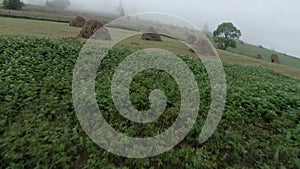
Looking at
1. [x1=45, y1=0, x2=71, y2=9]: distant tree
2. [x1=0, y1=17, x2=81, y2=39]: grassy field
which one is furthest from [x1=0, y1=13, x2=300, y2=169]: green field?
[x1=45, y1=0, x2=71, y2=9]: distant tree

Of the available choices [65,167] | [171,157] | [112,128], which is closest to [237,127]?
[171,157]

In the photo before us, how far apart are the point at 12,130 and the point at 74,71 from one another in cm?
237

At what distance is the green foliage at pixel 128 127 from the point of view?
2820 mm

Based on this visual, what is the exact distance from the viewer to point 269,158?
3.01 metres

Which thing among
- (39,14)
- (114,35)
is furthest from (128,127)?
(39,14)

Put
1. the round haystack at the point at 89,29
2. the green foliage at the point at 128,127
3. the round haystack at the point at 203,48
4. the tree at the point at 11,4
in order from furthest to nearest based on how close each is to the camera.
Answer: the tree at the point at 11,4 → the round haystack at the point at 203,48 → the round haystack at the point at 89,29 → the green foliage at the point at 128,127

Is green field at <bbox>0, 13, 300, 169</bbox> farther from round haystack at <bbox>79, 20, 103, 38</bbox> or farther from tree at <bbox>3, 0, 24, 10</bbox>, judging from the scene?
tree at <bbox>3, 0, 24, 10</bbox>

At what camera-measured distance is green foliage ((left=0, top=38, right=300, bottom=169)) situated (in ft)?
9.25

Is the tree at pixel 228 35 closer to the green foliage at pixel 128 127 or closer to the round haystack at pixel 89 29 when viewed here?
the round haystack at pixel 89 29

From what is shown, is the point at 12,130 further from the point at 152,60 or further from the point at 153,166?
the point at 152,60

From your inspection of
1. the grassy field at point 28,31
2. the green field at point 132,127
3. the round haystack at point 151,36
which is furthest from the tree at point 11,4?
the green field at point 132,127

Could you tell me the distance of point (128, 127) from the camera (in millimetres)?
3363

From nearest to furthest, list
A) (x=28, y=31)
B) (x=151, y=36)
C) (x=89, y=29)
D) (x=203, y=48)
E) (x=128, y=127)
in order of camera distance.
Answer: (x=128, y=127) → (x=28, y=31) → (x=89, y=29) → (x=203, y=48) → (x=151, y=36)

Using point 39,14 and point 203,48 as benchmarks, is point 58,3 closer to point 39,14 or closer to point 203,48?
point 39,14
